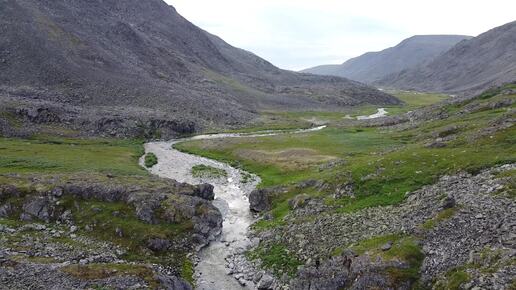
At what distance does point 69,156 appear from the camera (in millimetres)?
84250

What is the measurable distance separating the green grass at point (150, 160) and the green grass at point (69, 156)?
223 cm

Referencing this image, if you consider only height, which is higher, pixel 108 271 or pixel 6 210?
pixel 6 210

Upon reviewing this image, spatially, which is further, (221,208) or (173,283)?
(221,208)

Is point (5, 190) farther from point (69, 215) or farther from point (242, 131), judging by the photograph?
point (242, 131)

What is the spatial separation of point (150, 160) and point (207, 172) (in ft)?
57.4

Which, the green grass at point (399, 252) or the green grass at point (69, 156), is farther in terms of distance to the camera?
the green grass at point (69, 156)

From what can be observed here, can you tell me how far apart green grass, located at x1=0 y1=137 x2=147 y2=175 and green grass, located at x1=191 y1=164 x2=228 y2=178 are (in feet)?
33.3

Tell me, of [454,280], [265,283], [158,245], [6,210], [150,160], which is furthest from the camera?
[150,160]

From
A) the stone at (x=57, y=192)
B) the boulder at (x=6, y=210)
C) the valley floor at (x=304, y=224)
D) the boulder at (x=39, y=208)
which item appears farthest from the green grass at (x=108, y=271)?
the stone at (x=57, y=192)

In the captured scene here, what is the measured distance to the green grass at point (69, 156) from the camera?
70250mm

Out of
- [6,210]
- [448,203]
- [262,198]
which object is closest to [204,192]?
[262,198]

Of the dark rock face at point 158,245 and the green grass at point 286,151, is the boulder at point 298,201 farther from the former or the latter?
the dark rock face at point 158,245

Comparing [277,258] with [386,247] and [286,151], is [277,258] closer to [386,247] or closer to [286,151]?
[386,247]

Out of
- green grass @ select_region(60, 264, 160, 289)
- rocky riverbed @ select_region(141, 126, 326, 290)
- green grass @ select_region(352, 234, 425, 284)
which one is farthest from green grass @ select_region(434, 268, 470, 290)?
green grass @ select_region(60, 264, 160, 289)
